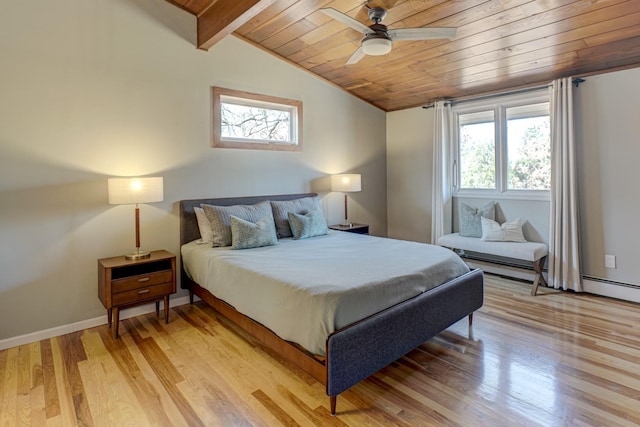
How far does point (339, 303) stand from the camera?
6.34 ft

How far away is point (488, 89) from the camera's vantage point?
4.38 m

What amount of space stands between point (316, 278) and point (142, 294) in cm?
169

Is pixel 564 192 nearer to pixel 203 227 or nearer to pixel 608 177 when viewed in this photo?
pixel 608 177

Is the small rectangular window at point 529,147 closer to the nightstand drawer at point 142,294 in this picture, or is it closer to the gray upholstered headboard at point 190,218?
the gray upholstered headboard at point 190,218

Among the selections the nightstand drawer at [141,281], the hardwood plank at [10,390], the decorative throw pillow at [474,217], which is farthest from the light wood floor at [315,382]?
the decorative throw pillow at [474,217]

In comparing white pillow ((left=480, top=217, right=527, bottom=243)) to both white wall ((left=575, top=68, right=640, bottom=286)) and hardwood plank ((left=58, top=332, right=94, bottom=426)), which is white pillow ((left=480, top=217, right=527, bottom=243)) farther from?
hardwood plank ((left=58, top=332, right=94, bottom=426))

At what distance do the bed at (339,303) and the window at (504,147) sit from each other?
2.04 metres

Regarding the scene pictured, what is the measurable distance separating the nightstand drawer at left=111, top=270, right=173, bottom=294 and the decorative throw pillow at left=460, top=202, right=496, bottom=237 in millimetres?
3531

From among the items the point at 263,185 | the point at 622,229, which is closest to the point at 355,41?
the point at 263,185

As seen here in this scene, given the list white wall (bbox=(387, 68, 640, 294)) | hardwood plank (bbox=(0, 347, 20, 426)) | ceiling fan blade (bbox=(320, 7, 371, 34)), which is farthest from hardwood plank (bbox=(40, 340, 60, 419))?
white wall (bbox=(387, 68, 640, 294))

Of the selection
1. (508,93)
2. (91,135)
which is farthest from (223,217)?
(508,93)

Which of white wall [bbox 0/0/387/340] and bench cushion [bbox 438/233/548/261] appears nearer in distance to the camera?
white wall [bbox 0/0/387/340]

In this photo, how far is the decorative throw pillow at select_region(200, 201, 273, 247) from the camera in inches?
132

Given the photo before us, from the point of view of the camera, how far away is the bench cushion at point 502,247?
3.77 m
